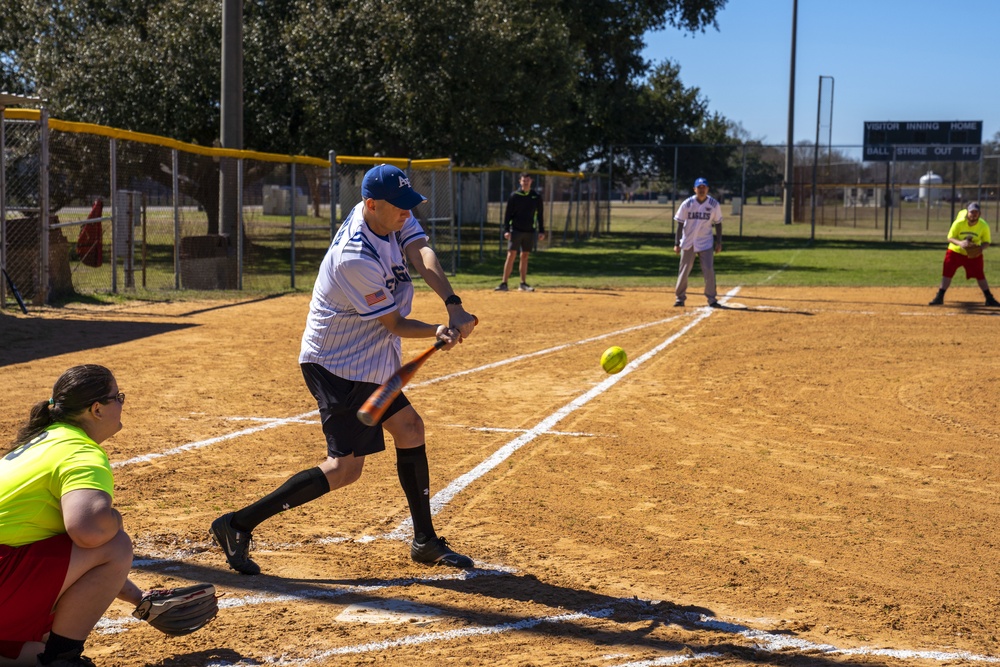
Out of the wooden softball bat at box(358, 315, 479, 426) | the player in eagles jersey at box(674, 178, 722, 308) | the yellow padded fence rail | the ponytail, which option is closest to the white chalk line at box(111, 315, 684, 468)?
the wooden softball bat at box(358, 315, 479, 426)

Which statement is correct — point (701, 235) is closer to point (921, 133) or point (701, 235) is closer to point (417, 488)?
point (417, 488)

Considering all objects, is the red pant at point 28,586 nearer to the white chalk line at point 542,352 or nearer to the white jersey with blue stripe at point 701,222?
the white chalk line at point 542,352

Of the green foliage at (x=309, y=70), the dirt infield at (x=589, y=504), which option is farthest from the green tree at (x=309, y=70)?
the dirt infield at (x=589, y=504)

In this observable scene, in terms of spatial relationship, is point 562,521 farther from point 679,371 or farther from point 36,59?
point 36,59

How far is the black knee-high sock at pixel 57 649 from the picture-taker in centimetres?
379

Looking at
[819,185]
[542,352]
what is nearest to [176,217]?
[542,352]

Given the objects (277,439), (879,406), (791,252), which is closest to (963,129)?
(791,252)

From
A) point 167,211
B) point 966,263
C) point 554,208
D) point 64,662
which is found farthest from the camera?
point 554,208

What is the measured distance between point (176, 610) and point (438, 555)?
4.98 ft

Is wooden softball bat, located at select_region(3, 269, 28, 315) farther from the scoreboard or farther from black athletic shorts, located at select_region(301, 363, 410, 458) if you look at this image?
the scoreboard

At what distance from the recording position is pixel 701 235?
16.9m

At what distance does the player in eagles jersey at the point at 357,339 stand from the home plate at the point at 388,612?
525 mm

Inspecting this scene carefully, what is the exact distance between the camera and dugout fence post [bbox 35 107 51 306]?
47.2 feet

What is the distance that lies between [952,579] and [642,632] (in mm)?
1805
